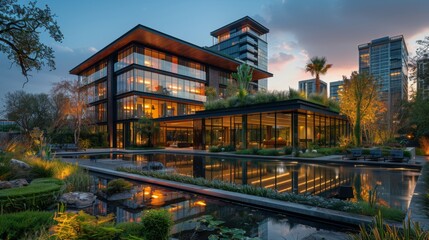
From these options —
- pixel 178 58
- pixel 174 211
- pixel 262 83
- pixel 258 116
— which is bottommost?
pixel 174 211

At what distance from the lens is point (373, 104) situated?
78.5 ft

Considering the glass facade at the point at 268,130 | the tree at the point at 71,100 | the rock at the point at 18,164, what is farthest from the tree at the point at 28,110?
the rock at the point at 18,164

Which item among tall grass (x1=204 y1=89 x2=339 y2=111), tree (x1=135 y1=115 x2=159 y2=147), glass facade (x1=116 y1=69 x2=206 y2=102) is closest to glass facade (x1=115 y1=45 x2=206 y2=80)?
glass facade (x1=116 y1=69 x2=206 y2=102)

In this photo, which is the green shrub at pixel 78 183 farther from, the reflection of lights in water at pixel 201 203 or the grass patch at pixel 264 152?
the grass patch at pixel 264 152

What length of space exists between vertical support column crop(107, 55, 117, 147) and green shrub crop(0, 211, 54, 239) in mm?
35247

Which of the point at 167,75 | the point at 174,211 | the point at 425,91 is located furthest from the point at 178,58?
the point at 174,211

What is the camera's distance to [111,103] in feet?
128

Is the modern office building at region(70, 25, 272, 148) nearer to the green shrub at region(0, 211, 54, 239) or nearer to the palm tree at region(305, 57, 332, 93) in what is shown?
the palm tree at region(305, 57, 332, 93)

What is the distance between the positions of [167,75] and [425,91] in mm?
32934

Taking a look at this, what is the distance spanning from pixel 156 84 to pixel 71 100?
38.0 ft

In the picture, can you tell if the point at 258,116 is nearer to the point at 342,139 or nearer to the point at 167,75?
the point at 342,139

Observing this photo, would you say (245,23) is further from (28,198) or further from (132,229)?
(132,229)

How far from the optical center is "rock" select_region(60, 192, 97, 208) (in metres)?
7.14

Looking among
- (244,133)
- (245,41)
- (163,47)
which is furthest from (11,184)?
(245,41)
